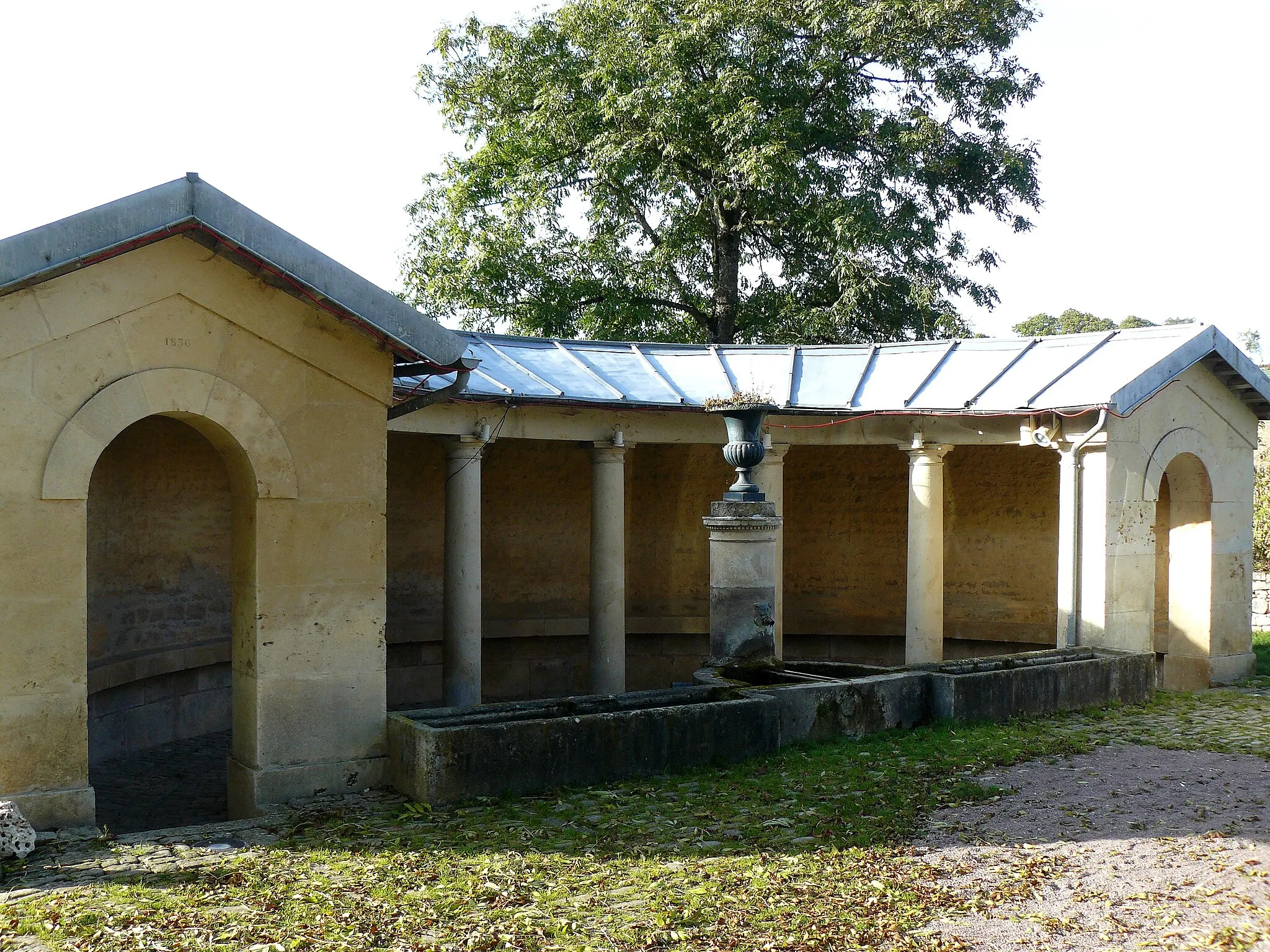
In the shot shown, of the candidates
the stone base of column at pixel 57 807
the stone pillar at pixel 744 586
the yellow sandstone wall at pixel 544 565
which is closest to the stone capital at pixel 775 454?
the stone pillar at pixel 744 586

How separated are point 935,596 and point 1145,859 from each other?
7045mm

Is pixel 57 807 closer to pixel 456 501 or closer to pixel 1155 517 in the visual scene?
pixel 456 501

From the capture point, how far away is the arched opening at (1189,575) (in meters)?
13.9

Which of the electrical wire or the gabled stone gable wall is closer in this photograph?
the electrical wire

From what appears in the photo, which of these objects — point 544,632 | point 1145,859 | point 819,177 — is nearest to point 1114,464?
point 1145,859

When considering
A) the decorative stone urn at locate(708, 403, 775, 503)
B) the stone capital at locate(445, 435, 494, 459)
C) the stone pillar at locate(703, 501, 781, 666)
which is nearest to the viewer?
the stone pillar at locate(703, 501, 781, 666)

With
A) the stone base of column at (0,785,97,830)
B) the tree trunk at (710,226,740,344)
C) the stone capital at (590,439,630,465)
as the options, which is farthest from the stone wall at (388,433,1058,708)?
the stone base of column at (0,785,97,830)

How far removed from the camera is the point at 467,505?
1220 centimetres

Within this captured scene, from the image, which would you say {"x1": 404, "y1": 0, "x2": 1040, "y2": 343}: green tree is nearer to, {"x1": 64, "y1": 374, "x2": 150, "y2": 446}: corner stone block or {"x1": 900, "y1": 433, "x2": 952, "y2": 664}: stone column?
{"x1": 900, "y1": 433, "x2": 952, "y2": 664}: stone column

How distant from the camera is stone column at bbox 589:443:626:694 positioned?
13.2 metres

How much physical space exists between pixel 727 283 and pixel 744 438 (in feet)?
40.2

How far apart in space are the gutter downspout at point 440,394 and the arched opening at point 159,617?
2215 millimetres

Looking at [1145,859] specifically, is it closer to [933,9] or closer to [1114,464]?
[1114,464]

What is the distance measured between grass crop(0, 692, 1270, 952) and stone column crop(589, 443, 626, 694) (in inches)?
185
